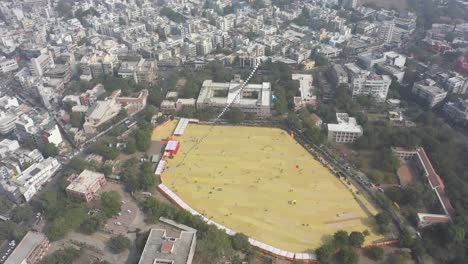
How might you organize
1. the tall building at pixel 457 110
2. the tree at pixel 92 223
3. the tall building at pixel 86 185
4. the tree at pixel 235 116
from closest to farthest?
1. the tree at pixel 92 223
2. the tall building at pixel 86 185
3. the tall building at pixel 457 110
4. the tree at pixel 235 116

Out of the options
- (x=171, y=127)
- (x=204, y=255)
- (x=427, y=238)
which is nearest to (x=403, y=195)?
(x=427, y=238)

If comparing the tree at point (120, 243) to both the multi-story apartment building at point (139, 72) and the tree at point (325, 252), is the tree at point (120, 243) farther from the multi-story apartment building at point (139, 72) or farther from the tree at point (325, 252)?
the multi-story apartment building at point (139, 72)

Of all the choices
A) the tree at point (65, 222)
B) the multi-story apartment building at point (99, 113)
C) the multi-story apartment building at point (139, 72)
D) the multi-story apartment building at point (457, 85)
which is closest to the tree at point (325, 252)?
the tree at point (65, 222)

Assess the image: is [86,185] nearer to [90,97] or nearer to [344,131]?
[90,97]

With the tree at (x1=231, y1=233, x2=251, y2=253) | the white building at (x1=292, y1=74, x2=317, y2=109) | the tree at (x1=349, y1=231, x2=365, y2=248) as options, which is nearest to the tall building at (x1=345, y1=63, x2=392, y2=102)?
the white building at (x1=292, y1=74, x2=317, y2=109)

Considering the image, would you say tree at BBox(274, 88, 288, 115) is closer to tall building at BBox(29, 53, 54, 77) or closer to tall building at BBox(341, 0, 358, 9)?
tall building at BBox(29, 53, 54, 77)

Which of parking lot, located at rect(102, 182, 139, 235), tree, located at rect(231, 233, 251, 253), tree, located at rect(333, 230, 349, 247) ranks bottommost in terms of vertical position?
parking lot, located at rect(102, 182, 139, 235)
